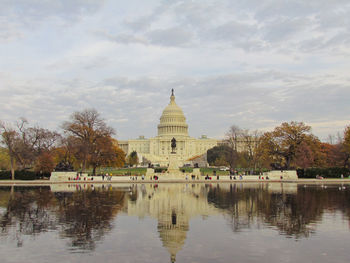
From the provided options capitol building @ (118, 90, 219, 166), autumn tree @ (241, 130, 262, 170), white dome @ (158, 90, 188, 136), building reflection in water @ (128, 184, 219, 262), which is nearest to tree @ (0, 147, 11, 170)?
autumn tree @ (241, 130, 262, 170)

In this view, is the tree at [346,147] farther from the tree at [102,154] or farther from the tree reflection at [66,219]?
the tree reflection at [66,219]

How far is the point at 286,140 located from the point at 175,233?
48.2 m

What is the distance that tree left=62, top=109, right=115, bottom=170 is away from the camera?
55750 millimetres

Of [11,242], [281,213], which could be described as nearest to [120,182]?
[281,213]

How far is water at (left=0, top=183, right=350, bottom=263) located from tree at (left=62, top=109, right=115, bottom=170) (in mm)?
35701

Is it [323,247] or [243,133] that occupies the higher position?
[243,133]

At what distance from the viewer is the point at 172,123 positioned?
16700 cm

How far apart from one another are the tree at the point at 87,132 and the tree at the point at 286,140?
83.2ft

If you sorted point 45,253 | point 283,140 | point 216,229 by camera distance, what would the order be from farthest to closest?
point 283,140
point 216,229
point 45,253

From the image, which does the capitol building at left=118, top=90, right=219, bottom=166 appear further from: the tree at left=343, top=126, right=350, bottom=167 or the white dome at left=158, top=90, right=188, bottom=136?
the tree at left=343, top=126, right=350, bottom=167

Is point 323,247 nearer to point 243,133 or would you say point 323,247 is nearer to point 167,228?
point 167,228

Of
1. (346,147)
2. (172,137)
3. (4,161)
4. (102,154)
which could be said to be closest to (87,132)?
(102,154)

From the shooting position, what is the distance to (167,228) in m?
14.1

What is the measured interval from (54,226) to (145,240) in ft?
14.2
